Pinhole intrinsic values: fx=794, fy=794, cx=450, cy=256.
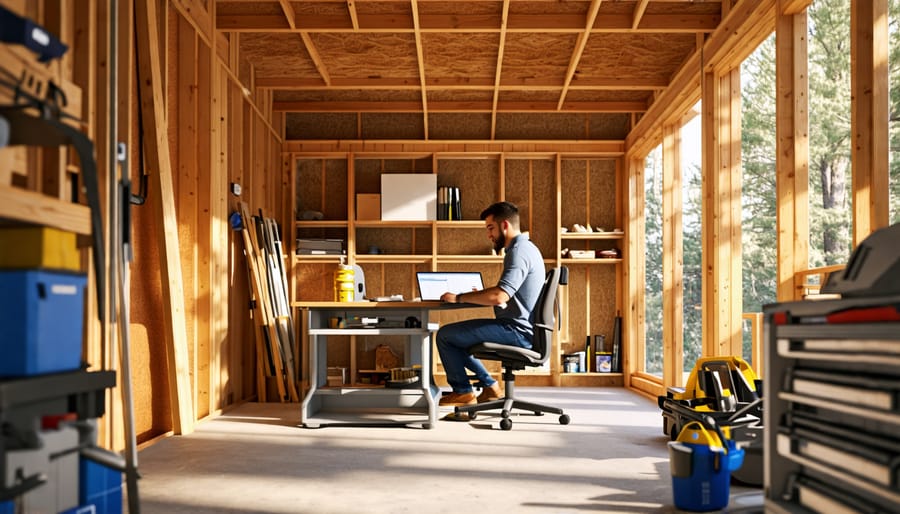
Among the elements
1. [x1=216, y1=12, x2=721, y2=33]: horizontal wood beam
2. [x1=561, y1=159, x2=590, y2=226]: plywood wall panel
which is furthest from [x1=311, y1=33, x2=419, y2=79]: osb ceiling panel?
[x1=561, y1=159, x2=590, y2=226]: plywood wall panel

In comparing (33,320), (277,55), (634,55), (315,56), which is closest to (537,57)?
(634,55)

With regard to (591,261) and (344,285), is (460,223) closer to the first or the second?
(591,261)

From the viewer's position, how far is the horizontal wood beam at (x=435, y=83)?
24.7ft

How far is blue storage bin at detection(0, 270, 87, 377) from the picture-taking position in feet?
5.62

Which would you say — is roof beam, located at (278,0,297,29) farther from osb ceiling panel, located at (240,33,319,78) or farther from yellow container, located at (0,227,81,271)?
yellow container, located at (0,227,81,271)

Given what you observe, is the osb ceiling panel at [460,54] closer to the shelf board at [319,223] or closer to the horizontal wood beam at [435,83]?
the horizontal wood beam at [435,83]

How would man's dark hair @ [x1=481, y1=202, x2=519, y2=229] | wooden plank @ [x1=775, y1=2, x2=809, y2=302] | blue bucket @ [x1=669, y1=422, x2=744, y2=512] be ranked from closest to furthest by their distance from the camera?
blue bucket @ [x1=669, y1=422, x2=744, y2=512] < wooden plank @ [x1=775, y1=2, x2=809, y2=302] < man's dark hair @ [x1=481, y1=202, x2=519, y2=229]

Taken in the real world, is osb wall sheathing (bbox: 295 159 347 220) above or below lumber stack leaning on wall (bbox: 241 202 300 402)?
above

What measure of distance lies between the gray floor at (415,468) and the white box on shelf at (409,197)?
10.7ft

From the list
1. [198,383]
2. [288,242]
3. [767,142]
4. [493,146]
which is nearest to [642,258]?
[493,146]

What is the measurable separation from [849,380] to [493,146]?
270 inches

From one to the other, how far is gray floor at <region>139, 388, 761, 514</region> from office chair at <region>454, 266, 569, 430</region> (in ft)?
0.38

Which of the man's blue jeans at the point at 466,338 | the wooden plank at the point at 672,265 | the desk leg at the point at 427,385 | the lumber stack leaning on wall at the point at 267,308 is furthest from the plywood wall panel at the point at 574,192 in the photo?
the desk leg at the point at 427,385

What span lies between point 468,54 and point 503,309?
8.47 ft
